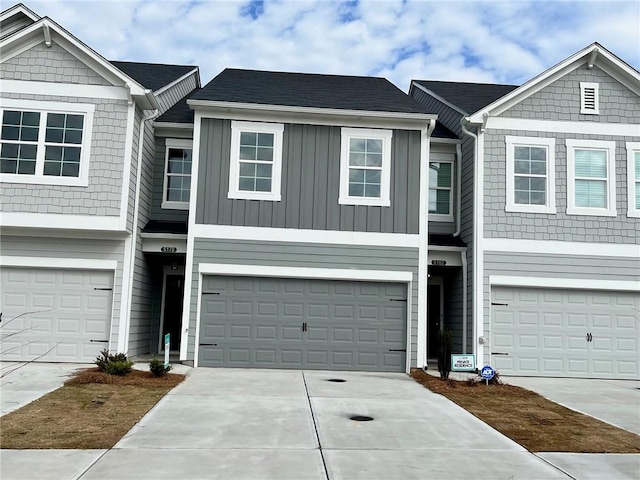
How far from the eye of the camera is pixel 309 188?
1370 centimetres

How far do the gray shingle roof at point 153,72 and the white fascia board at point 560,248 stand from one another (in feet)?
30.9

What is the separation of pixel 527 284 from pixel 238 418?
26.7 ft

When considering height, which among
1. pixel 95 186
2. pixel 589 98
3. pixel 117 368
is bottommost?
pixel 117 368

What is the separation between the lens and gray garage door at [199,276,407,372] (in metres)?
13.3

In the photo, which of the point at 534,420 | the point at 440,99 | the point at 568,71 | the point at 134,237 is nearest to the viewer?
the point at 534,420

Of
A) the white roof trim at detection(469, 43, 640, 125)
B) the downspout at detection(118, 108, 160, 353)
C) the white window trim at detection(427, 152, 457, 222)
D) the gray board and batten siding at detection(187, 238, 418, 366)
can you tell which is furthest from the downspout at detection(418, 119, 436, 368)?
the downspout at detection(118, 108, 160, 353)

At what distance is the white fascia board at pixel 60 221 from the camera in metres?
12.5

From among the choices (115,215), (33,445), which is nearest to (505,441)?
(33,445)

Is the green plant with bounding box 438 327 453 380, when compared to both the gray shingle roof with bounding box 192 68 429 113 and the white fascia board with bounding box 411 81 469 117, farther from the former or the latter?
the white fascia board with bounding box 411 81 469 117

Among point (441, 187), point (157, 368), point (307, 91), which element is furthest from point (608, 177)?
point (157, 368)

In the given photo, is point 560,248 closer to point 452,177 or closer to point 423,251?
point 423,251

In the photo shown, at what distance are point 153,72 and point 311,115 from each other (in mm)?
6817

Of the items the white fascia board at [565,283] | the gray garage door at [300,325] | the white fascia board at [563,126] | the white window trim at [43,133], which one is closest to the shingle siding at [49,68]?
the white window trim at [43,133]

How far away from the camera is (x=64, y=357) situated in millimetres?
12844
